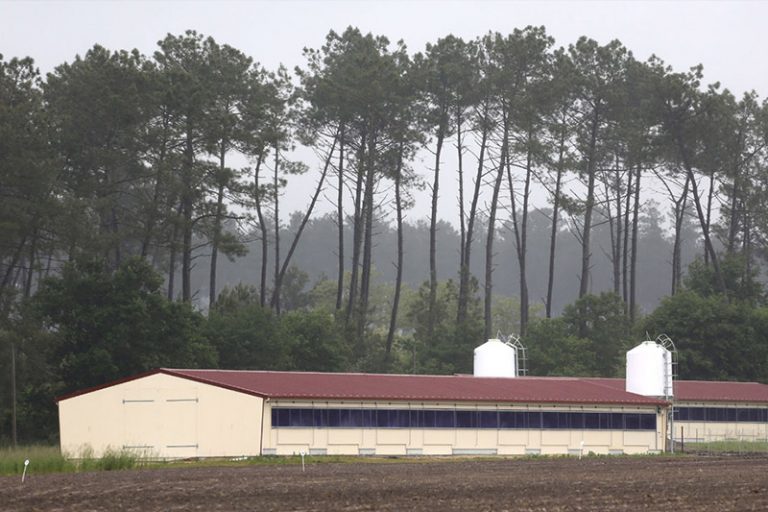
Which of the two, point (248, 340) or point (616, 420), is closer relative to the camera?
point (616, 420)

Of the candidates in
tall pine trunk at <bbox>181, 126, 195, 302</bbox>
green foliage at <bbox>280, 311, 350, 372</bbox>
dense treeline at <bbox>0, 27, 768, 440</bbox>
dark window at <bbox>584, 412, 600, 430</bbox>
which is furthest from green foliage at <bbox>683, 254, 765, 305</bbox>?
dark window at <bbox>584, 412, 600, 430</bbox>

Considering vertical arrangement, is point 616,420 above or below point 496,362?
below

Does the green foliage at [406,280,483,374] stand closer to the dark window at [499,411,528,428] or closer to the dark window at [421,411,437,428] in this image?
the dark window at [499,411,528,428]

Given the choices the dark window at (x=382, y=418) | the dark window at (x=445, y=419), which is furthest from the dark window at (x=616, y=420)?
the dark window at (x=382, y=418)

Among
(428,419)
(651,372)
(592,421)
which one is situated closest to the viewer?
(428,419)

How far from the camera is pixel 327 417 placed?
2333 inches

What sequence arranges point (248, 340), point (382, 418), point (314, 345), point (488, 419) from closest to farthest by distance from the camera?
point (382, 418)
point (488, 419)
point (248, 340)
point (314, 345)

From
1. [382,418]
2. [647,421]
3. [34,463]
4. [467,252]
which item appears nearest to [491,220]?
[467,252]

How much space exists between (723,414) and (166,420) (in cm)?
3348

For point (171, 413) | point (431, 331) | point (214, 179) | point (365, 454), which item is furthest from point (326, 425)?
point (431, 331)

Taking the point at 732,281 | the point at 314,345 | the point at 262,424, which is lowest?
the point at 262,424

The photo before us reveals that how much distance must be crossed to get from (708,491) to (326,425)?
80.3ft

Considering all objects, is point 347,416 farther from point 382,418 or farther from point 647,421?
point 647,421

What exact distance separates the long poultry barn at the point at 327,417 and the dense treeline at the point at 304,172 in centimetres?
657
